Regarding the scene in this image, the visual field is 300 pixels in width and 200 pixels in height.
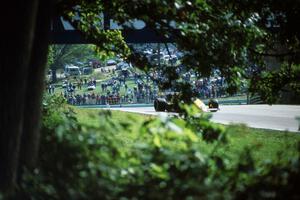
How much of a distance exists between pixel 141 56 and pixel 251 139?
6.18m

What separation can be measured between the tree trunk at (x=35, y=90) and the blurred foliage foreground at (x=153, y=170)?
3.11 feet

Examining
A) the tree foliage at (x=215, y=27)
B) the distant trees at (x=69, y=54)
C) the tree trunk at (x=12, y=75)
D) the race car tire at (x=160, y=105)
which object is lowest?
the race car tire at (x=160, y=105)

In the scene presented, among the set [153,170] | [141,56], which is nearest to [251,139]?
[141,56]

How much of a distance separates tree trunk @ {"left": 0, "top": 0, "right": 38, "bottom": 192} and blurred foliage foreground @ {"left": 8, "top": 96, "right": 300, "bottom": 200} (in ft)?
1.87

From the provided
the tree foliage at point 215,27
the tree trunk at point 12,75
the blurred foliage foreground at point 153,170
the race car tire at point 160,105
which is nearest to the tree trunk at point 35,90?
the tree trunk at point 12,75

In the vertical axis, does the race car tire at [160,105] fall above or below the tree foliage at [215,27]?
below

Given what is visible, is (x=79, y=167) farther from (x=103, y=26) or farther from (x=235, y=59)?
(x=103, y=26)

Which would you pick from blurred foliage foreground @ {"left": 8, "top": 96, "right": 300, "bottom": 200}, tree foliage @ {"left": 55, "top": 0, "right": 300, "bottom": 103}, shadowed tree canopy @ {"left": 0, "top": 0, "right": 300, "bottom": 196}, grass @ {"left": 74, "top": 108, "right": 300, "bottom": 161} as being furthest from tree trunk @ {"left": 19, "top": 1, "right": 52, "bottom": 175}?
tree foliage @ {"left": 55, "top": 0, "right": 300, "bottom": 103}

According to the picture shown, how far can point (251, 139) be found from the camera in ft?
42.7

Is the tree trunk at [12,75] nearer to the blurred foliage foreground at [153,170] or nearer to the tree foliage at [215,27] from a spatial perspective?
the blurred foliage foreground at [153,170]

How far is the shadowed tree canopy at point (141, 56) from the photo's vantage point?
3.81 m

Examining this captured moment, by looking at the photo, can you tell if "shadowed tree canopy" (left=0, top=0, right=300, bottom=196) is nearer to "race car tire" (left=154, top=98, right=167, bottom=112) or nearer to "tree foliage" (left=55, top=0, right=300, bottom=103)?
"tree foliage" (left=55, top=0, right=300, bottom=103)

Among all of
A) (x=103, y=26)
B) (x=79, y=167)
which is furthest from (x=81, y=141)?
(x=103, y=26)

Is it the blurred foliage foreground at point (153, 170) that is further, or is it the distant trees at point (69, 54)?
the distant trees at point (69, 54)
